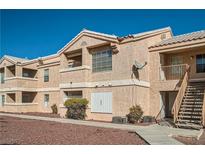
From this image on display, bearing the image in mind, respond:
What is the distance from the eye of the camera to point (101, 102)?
1930 cm

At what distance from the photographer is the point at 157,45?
18922 mm

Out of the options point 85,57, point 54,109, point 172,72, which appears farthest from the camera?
point 54,109

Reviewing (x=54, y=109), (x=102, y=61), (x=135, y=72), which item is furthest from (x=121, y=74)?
(x=54, y=109)

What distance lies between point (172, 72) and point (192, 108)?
4964mm

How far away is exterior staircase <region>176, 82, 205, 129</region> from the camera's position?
14.0m

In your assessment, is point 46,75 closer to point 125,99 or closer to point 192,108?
point 125,99

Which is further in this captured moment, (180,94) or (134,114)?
(134,114)

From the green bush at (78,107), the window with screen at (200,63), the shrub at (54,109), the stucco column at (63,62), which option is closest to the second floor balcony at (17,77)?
the shrub at (54,109)

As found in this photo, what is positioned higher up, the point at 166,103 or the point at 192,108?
the point at 166,103

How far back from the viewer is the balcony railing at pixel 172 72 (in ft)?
61.2

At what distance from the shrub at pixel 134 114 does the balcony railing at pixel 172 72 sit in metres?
3.30

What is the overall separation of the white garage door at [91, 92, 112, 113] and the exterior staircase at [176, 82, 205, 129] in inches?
217

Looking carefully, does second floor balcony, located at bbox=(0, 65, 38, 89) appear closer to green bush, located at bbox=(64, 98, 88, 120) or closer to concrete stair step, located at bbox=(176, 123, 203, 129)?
green bush, located at bbox=(64, 98, 88, 120)

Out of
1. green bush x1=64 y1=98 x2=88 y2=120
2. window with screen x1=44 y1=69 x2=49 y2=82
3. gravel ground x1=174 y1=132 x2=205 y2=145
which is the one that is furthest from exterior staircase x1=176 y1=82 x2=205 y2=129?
window with screen x1=44 y1=69 x2=49 y2=82
